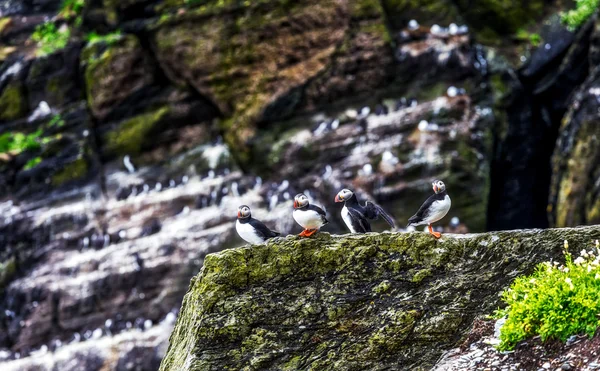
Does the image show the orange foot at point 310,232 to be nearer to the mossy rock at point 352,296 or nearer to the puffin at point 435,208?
the mossy rock at point 352,296

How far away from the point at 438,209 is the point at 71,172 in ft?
66.6

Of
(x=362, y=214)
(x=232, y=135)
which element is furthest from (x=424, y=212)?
(x=232, y=135)

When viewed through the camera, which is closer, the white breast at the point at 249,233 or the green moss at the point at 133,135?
the white breast at the point at 249,233

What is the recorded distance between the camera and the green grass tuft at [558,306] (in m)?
6.32

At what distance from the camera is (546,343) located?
21.3 feet

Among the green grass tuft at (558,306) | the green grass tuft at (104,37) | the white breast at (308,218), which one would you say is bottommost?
the green grass tuft at (104,37)

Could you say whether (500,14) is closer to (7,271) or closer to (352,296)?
(7,271)

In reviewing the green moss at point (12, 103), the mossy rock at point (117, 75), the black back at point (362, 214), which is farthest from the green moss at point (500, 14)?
the black back at point (362, 214)

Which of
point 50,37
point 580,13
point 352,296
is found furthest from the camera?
point 50,37

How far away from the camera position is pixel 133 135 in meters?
26.9

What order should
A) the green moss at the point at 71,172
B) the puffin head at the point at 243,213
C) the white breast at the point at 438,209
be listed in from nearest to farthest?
the white breast at the point at 438,209 → the puffin head at the point at 243,213 → the green moss at the point at 71,172

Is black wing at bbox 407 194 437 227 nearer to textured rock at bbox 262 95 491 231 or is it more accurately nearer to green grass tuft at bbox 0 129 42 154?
textured rock at bbox 262 95 491 231

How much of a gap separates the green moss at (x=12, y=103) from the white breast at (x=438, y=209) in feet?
75.1

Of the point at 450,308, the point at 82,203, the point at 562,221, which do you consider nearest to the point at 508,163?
the point at 562,221
